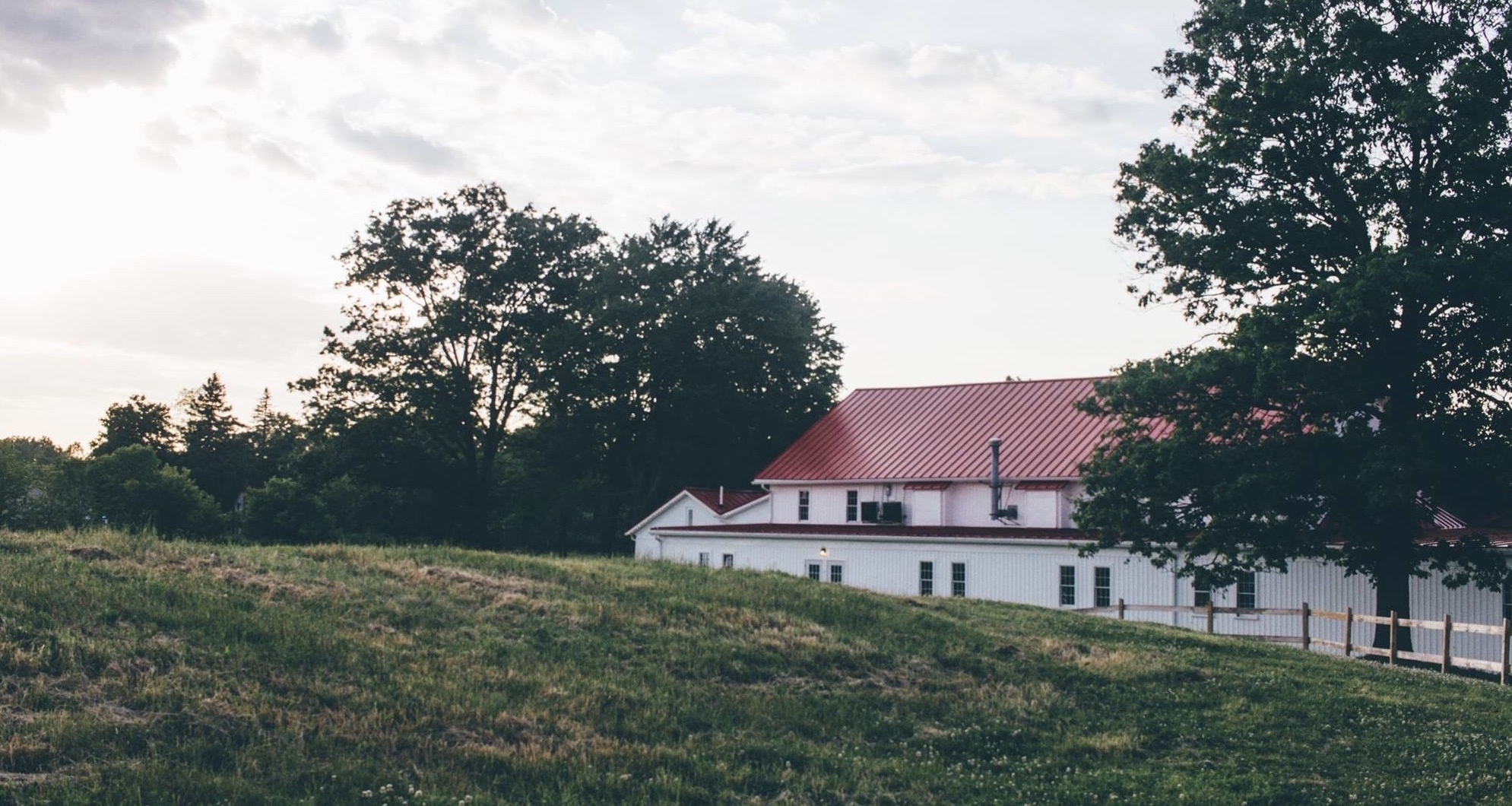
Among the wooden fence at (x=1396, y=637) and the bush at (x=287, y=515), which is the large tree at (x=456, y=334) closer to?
the bush at (x=287, y=515)

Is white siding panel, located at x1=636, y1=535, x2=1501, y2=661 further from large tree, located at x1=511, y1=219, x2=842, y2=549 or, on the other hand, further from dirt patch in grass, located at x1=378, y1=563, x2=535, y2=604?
large tree, located at x1=511, y1=219, x2=842, y2=549

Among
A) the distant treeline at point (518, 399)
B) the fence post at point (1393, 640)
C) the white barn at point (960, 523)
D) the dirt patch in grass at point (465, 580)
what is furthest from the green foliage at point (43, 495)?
the fence post at point (1393, 640)

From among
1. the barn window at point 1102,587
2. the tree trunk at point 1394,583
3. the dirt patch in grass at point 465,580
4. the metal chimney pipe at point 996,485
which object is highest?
the metal chimney pipe at point 996,485

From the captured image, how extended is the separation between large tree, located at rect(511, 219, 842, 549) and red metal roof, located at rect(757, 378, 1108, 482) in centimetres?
1297

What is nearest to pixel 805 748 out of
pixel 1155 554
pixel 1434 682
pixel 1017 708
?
pixel 1017 708

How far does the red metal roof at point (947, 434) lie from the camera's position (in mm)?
46719

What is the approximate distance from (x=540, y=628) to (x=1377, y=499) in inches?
805

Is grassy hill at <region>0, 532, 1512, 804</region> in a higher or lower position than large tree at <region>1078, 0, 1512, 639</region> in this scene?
lower

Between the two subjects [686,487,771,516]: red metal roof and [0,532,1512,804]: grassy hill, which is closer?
[0,532,1512,804]: grassy hill

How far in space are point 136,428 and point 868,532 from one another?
66.6 meters

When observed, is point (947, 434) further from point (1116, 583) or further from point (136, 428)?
point (136, 428)

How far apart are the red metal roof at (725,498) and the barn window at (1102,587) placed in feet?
64.2

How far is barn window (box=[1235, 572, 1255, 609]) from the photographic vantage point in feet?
123

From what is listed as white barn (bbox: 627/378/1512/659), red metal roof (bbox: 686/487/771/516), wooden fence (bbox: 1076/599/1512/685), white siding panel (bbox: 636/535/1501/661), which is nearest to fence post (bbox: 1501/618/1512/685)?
wooden fence (bbox: 1076/599/1512/685)
